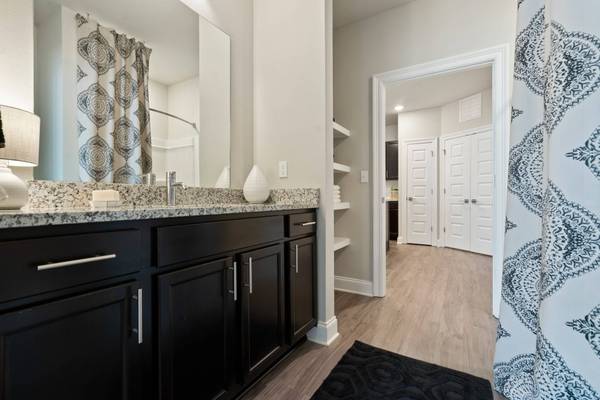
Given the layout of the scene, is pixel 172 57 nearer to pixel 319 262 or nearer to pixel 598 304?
pixel 319 262

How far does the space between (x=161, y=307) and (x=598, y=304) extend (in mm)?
1480

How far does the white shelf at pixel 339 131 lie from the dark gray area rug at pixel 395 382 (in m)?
1.75

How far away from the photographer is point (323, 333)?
1.79 m

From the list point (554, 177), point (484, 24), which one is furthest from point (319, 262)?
point (484, 24)

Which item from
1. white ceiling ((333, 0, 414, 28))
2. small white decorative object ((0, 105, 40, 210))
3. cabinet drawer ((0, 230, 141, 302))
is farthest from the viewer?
white ceiling ((333, 0, 414, 28))

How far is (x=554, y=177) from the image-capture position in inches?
40.1

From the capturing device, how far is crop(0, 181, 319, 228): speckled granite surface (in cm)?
66

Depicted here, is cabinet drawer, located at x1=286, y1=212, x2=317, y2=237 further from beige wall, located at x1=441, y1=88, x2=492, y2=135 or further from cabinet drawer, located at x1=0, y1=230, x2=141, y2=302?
beige wall, located at x1=441, y1=88, x2=492, y2=135

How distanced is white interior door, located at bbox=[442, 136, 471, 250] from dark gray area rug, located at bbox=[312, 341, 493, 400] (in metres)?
3.92

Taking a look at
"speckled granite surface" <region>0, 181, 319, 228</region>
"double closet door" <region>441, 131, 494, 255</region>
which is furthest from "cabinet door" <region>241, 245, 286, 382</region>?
"double closet door" <region>441, 131, 494, 255</region>

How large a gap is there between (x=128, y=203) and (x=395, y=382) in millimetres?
1595

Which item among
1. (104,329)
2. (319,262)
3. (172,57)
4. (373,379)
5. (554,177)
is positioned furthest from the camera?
(319,262)

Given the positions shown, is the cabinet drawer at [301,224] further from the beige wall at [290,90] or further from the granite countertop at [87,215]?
the granite countertop at [87,215]

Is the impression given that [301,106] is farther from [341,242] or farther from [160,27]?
[341,242]
